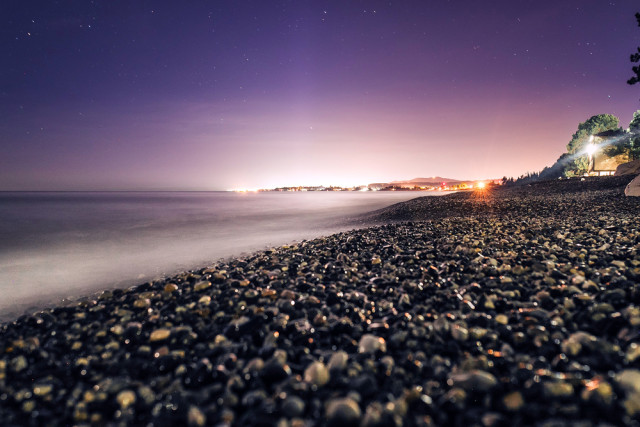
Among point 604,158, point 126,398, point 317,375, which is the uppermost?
point 604,158

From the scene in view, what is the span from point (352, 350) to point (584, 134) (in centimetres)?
7082

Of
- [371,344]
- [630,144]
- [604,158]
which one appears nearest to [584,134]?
[604,158]

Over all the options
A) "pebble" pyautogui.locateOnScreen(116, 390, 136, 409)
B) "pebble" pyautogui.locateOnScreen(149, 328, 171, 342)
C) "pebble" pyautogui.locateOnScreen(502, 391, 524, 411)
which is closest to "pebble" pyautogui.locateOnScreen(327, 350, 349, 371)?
"pebble" pyautogui.locateOnScreen(502, 391, 524, 411)

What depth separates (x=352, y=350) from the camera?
9.32ft

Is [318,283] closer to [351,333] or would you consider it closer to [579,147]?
[351,333]

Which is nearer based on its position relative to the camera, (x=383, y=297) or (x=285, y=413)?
(x=285, y=413)

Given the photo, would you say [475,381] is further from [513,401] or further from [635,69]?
[635,69]

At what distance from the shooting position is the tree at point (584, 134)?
47.5m

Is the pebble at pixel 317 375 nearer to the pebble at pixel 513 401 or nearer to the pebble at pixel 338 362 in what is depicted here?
the pebble at pixel 338 362

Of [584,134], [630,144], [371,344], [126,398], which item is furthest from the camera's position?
[584,134]

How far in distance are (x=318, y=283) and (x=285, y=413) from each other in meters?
2.74

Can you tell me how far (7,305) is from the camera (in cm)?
605

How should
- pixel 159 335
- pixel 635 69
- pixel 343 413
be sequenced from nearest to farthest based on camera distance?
pixel 343 413
pixel 159 335
pixel 635 69

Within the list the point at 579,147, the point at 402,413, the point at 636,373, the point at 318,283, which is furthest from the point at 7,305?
the point at 579,147
